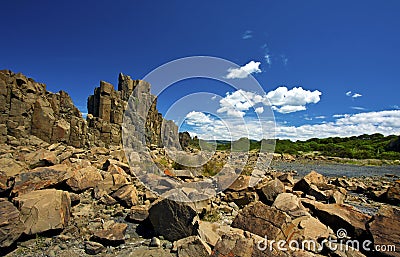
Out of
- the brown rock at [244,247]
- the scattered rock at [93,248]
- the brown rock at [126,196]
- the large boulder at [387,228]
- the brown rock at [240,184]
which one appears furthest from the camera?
the brown rock at [240,184]

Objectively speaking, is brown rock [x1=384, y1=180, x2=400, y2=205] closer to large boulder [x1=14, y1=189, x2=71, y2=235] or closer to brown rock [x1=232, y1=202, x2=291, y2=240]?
brown rock [x1=232, y1=202, x2=291, y2=240]

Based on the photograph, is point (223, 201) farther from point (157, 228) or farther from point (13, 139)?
point (13, 139)

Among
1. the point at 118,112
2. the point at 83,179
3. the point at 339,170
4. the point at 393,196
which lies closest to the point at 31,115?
the point at 118,112

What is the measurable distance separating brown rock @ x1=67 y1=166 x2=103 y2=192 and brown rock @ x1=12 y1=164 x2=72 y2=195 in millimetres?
228

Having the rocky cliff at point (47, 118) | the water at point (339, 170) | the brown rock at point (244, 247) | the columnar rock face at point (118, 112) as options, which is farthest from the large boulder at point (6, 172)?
the water at point (339, 170)

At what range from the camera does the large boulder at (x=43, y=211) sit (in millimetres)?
5351

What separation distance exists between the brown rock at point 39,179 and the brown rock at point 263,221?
18.9 ft

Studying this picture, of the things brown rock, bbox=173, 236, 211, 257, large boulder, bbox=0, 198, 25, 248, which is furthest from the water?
large boulder, bbox=0, 198, 25, 248

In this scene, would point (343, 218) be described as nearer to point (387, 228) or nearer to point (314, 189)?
point (387, 228)

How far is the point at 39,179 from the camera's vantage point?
741 cm

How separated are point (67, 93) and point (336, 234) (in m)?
39.0

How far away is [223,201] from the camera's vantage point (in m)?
8.62

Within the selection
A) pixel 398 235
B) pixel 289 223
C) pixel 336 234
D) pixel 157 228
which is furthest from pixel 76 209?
pixel 398 235

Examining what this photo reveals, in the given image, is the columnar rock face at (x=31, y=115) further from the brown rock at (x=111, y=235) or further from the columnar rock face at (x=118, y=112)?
the brown rock at (x=111, y=235)
